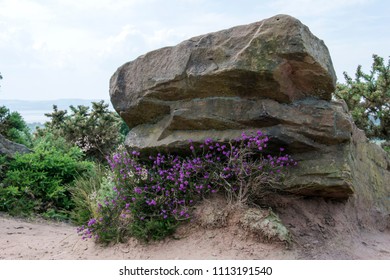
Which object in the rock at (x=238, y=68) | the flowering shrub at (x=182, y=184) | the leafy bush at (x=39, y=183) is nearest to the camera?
the rock at (x=238, y=68)

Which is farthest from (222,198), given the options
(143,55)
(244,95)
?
(143,55)

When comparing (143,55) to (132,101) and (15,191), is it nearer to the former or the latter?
(132,101)

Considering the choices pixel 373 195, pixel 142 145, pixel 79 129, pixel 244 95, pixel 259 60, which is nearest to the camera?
pixel 259 60

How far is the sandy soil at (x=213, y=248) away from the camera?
16.6ft

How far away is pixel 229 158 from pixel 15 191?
17.5 feet

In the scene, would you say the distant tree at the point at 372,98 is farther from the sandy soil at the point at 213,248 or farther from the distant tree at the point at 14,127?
the distant tree at the point at 14,127

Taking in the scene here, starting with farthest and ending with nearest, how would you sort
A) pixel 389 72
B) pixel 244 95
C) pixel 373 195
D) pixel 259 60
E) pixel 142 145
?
1. pixel 389 72
2. pixel 373 195
3. pixel 142 145
4. pixel 244 95
5. pixel 259 60

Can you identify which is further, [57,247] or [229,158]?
[57,247]

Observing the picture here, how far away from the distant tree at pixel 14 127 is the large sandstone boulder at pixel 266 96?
8325 millimetres

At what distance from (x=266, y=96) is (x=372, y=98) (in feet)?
25.4

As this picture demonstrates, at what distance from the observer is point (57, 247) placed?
6.23 metres

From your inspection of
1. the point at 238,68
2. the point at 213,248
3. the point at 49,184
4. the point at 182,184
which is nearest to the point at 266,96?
the point at 238,68

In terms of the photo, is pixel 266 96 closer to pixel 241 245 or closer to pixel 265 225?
pixel 265 225

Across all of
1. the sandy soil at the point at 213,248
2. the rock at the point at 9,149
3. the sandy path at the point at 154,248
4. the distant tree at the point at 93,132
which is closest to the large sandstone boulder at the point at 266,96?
the sandy soil at the point at 213,248
